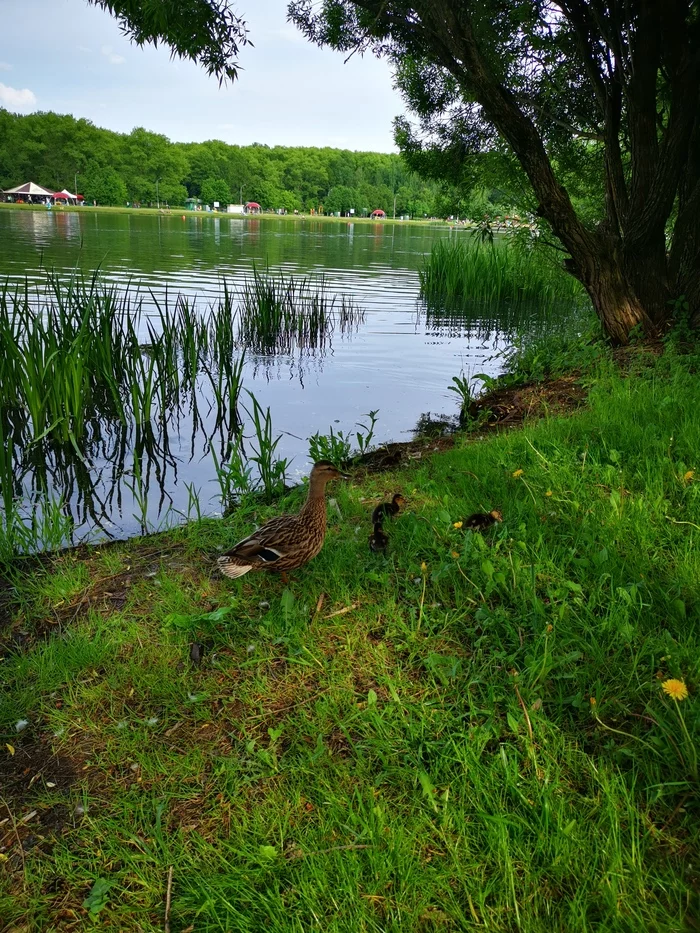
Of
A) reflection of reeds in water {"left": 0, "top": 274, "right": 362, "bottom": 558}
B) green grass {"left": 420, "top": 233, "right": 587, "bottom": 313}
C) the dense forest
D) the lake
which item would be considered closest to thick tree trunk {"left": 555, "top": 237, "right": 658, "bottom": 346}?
the lake

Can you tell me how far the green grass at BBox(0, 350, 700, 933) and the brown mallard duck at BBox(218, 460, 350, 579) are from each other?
18cm

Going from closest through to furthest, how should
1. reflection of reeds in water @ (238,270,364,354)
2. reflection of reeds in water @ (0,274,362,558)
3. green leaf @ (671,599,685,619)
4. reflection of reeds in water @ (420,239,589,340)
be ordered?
1. green leaf @ (671,599,685,619)
2. reflection of reeds in water @ (0,274,362,558)
3. reflection of reeds in water @ (238,270,364,354)
4. reflection of reeds in water @ (420,239,589,340)

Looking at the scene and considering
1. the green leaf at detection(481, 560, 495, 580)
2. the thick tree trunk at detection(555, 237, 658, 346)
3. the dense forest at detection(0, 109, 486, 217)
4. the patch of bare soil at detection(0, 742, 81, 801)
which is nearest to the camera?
the patch of bare soil at detection(0, 742, 81, 801)

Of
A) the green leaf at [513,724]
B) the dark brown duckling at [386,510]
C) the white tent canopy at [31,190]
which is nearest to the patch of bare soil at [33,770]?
the green leaf at [513,724]

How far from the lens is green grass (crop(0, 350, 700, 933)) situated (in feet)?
6.50

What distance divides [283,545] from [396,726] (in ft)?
4.27

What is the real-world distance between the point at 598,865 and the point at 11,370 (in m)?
6.81

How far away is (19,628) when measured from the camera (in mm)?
3814

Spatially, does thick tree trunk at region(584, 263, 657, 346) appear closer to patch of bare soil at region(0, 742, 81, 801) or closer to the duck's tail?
the duck's tail

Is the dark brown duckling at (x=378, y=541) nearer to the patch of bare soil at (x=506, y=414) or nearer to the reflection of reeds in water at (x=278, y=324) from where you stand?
the patch of bare soil at (x=506, y=414)

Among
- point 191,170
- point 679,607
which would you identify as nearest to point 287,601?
point 679,607

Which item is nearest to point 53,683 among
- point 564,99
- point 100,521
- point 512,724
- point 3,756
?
point 3,756

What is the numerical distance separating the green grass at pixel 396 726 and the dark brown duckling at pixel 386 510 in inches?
5.1

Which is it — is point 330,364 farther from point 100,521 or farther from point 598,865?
point 598,865
